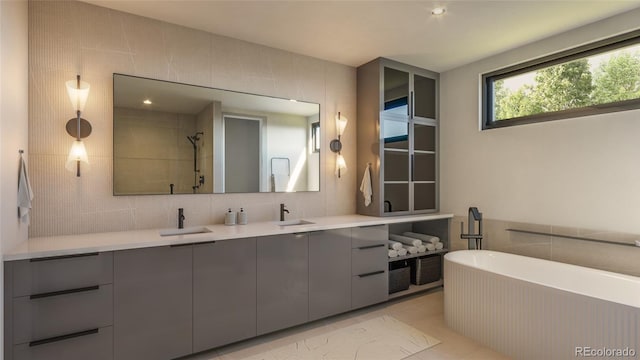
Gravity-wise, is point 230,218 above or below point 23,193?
below

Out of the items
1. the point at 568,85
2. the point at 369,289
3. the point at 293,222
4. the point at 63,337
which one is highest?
the point at 568,85

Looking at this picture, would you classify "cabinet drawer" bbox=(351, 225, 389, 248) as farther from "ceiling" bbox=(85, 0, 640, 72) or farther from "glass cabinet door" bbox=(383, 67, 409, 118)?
"ceiling" bbox=(85, 0, 640, 72)

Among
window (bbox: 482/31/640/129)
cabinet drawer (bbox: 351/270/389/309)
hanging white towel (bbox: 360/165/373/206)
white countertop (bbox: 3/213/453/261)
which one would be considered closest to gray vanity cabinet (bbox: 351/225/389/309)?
cabinet drawer (bbox: 351/270/389/309)

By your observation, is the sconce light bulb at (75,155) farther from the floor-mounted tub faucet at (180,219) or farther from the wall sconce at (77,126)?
the floor-mounted tub faucet at (180,219)

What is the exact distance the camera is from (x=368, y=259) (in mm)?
3027

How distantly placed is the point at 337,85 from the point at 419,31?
108 cm

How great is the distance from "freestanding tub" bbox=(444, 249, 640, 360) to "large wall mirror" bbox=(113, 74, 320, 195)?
5.77 feet

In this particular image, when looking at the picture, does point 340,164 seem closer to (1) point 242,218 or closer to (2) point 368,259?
(2) point 368,259

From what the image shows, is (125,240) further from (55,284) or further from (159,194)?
(159,194)

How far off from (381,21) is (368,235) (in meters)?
1.92

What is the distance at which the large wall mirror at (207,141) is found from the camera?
8.04 feet

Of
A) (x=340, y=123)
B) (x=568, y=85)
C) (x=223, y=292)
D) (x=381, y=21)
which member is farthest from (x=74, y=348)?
(x=568, y=85)

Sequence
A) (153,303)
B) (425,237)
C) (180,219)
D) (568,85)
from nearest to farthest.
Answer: (153,303), (180,219), (568,85), (425,237)

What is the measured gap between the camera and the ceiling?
7.70 ft
